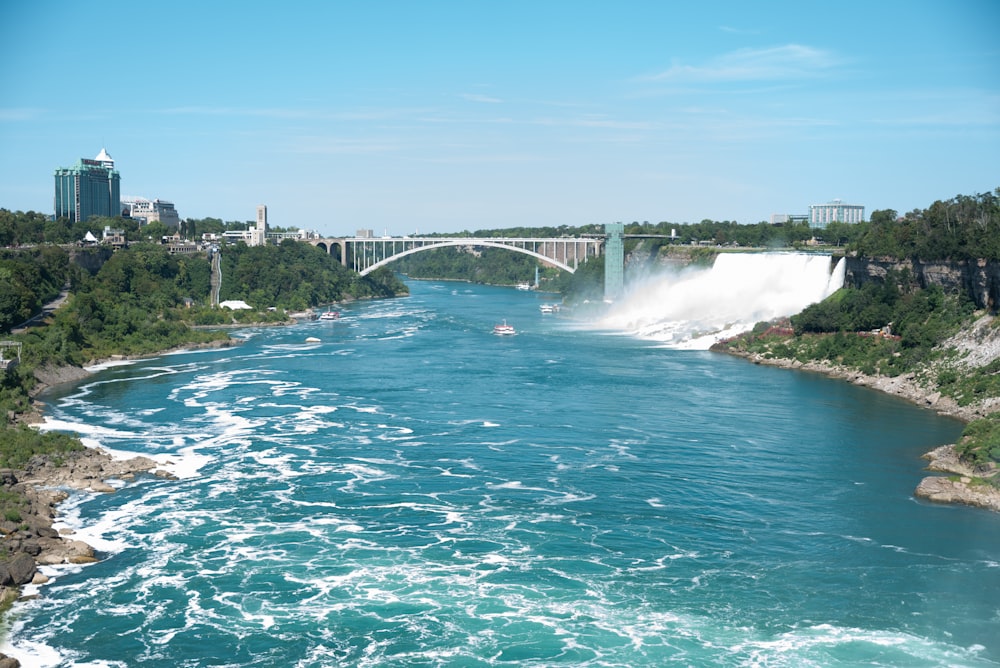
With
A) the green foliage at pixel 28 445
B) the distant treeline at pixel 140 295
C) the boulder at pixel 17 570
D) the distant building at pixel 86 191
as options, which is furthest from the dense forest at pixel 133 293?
the distant building at pixel 86 191

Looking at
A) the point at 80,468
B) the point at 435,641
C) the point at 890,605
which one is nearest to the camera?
the point at 435,641

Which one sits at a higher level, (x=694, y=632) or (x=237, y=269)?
(x=237, y=269)

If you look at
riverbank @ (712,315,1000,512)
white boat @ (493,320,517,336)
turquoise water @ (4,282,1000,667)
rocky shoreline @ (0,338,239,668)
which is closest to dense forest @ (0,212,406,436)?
rocky shoreline @ (0,338,239,668)

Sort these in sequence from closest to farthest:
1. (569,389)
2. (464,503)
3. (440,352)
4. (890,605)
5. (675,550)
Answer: (890,605), (675,550), (464,503), (569,389), (440,352)

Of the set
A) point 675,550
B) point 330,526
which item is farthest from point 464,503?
point 675,550

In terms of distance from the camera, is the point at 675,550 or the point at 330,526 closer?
the point at 675,550

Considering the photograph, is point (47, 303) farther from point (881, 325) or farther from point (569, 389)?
point (881, 325)

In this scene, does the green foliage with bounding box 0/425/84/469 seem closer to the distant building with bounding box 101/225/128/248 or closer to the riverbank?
the riverbank
